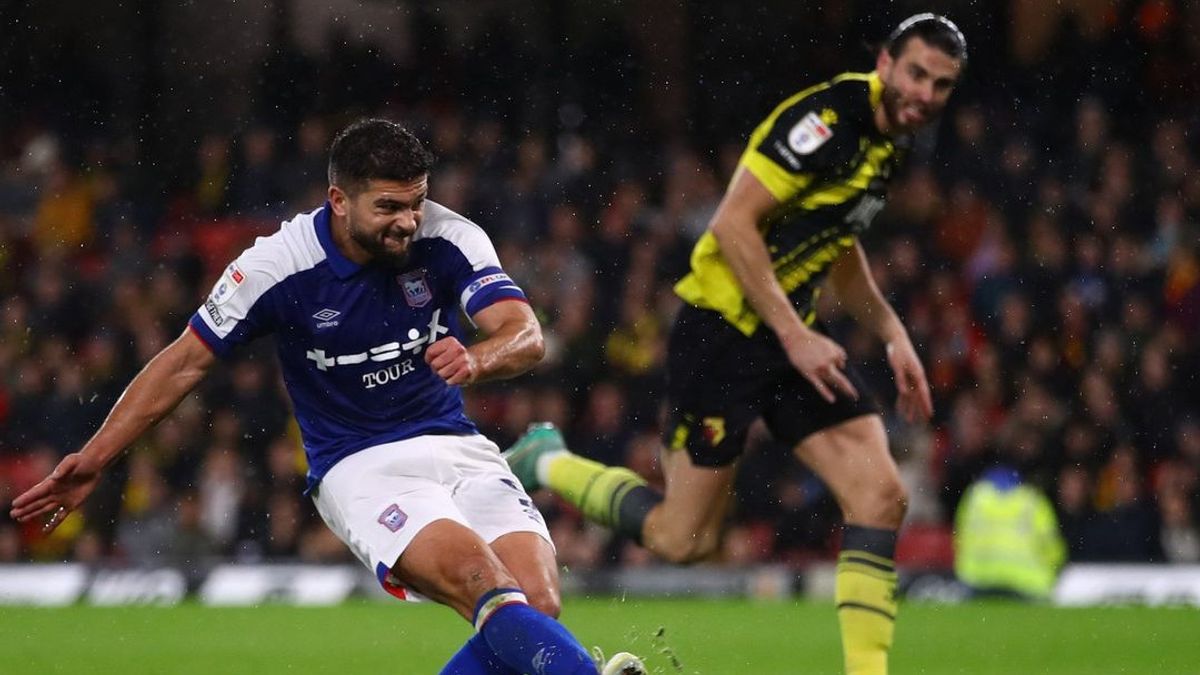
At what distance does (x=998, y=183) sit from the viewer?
48.7 ft

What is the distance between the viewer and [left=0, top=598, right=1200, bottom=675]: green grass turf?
321 inches

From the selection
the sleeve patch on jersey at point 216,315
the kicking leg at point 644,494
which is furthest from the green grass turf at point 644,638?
the sleeve patch on jersey at point 216,315

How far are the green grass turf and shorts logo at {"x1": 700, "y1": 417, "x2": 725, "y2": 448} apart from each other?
1.11 m

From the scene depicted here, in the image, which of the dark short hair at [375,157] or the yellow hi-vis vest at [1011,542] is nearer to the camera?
the dark short hair at [375,157]

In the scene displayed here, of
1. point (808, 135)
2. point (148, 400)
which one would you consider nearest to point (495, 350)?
point (148, 400)

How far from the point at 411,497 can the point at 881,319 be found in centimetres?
244

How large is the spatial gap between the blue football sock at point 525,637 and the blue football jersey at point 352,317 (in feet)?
2.50

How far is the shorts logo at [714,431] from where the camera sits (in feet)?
22.8

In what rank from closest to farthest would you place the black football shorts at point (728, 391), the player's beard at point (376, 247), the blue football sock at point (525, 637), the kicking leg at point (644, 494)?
the blue football sock at point (525, 637) < the player's beard at point (376, 247) < the black football shorts at point (728, 391) < the kicking leg at point (644, 494)

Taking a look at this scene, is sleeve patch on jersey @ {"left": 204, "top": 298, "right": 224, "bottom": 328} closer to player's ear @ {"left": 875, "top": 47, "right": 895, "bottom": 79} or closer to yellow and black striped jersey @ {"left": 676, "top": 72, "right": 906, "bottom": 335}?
yellow and black striped jersey @ {"left": 676, "top": 72, "right": 906, "bottom": 335}

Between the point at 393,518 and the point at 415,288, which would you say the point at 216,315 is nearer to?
the point at 415,288

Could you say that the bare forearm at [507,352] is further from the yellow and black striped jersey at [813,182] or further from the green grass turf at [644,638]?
the green grass turf at [644,638]

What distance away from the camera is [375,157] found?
5.27m

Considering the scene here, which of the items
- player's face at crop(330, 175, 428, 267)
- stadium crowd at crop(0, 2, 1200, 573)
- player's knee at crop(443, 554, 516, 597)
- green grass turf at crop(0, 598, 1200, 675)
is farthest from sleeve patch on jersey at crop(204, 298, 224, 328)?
stadium crowd at crop(0, 2, 1200, 573)
